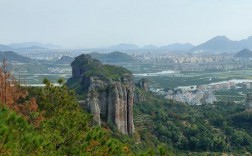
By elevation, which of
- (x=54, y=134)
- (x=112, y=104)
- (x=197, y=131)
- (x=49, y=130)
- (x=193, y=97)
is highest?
(x=54, y=134)

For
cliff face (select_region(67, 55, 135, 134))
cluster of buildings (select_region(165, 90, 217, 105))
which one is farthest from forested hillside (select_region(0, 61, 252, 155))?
cluster of buildings (select_region(165, 90, 217, 105))

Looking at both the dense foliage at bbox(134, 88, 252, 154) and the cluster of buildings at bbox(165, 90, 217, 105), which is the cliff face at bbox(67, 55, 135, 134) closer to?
the dense foliage at bbox(134, 88, 252, 154)

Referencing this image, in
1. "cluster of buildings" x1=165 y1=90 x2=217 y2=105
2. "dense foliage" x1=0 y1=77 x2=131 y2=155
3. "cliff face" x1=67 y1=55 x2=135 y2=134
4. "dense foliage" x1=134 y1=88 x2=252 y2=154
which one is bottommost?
"cluster of buildings" x1=165 y1=90 x2=217 y2=105

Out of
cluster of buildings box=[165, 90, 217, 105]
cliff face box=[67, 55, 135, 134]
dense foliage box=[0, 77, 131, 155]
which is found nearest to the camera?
dense foliage box=[0, 77, 131, 155]

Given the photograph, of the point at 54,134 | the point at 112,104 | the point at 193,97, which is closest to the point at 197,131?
the point at 112,104

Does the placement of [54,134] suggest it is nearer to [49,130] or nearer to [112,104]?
[49,130]

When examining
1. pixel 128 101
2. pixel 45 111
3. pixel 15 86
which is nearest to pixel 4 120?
pixel 45 111

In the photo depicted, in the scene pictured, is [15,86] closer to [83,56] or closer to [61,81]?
[61,81]

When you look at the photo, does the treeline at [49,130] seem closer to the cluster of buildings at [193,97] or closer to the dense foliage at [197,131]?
the dense foliage at [197,131]

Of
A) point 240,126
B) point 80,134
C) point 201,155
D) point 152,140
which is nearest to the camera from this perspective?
point 80,134

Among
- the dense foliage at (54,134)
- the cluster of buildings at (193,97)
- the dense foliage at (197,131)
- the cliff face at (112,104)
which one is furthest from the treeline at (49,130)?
the cluster of buildings at (193,97)

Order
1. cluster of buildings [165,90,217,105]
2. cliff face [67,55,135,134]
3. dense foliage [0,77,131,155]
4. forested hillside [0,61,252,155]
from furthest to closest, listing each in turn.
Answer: cluster of buildings [165,90,217,105] < cliff face [67,55,135,134] < forested hillside [0,61,252,155] < dense foliage [0,77,131,155]
